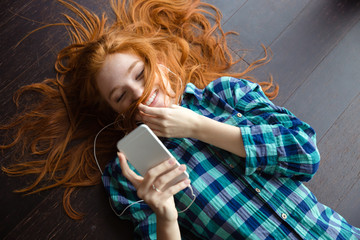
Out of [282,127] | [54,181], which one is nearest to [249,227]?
[282,127]

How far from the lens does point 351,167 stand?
115cm

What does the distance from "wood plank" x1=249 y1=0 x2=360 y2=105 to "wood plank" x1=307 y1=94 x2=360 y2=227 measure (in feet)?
0.79

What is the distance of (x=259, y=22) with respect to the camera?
1342 millimetres

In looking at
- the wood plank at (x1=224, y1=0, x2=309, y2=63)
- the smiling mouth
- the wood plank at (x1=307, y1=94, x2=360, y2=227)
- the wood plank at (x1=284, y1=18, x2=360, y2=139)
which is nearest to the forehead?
the smiling mouth

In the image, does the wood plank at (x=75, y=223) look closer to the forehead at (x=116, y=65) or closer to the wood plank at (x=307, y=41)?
the forehead at (x=116, y=65)

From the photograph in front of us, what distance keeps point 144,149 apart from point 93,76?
0.43 metres

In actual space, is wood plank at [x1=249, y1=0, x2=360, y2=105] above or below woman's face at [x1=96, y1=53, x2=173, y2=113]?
above

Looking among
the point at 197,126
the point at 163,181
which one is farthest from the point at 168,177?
the point at 197,126

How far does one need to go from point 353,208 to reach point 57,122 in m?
1.18

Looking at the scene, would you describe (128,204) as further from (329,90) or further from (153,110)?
(329,90)

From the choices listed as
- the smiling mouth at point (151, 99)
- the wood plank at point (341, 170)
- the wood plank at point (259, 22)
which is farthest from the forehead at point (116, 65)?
the wood plank at point (341, 170)

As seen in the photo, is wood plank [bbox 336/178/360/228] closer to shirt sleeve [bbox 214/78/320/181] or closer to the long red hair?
shirt sleeve [bbox 214/78/320/181]

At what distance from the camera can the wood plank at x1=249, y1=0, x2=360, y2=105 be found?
4.16ft

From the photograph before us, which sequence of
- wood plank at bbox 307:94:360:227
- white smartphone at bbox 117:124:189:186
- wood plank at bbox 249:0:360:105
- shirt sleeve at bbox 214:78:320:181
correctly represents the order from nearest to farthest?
1. white smartphone at bbox 117:124:189:186
2. shirt sleeve at bbox 214:78:320:181
3. wood plank at bbox 307:94:360:227
4. wood plank at bbox 249:0:360:105
